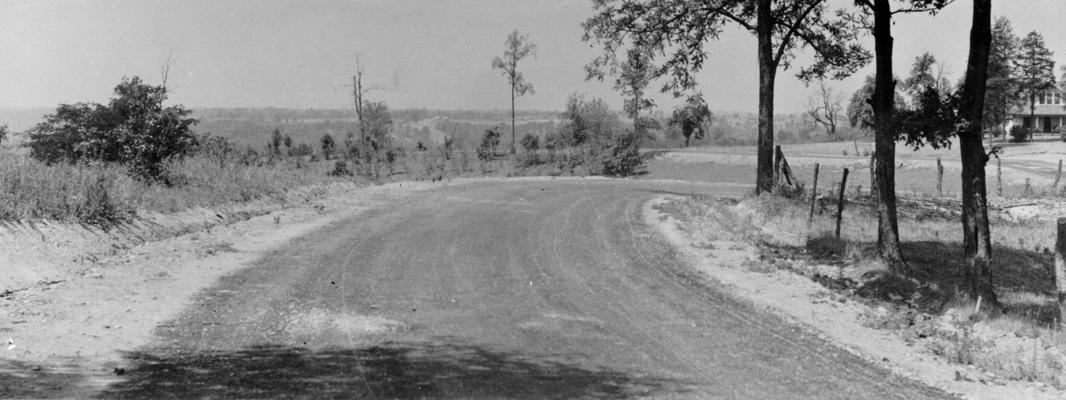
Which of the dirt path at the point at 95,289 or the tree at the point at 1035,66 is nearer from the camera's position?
the dirt path at the point at 95,289

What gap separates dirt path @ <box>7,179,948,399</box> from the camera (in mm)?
5879

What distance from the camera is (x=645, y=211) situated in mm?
18906

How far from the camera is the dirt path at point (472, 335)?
19.3 feet

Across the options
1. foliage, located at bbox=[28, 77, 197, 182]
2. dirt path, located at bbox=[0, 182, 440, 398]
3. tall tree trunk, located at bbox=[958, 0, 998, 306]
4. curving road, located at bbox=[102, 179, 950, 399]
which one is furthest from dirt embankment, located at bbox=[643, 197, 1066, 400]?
foliage, located at bbox=[28, 77, 197, 182]

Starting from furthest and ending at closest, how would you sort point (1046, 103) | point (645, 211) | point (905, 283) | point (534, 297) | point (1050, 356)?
point (1046, 103)
point (645, 211)
point (905, 283)
point (534, 297)
point (1050, 356)

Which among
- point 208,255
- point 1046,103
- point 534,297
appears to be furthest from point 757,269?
point 1046,103

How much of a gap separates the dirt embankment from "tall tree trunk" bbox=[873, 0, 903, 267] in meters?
2.03

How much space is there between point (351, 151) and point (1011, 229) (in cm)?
5996

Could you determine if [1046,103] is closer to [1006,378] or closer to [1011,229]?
[1011,229]

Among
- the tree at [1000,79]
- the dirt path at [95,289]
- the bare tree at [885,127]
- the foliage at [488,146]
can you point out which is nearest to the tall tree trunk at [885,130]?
the bare tree at [885,127]

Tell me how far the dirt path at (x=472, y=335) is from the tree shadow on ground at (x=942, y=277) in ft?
8.92

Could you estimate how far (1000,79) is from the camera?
50969 millimetres

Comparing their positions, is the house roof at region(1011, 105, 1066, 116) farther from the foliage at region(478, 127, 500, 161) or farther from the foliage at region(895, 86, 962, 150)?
the foliage at region(895, 86, 962, 150)

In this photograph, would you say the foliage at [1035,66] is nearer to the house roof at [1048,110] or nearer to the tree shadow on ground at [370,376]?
the house roof at [1048,110]
